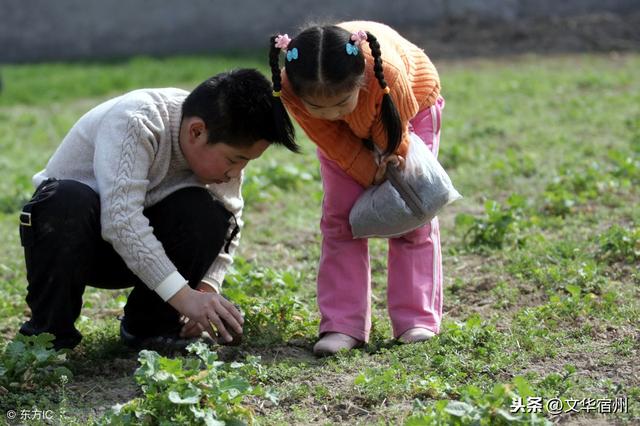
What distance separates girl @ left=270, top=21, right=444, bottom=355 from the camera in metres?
3.35

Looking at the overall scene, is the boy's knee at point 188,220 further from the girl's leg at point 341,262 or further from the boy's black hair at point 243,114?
the girl's leg at point 341,262

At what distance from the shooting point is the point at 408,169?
3650mm

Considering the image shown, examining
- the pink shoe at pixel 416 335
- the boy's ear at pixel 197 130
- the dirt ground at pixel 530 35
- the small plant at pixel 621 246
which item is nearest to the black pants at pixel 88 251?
the boy's ear at pixel 197 130

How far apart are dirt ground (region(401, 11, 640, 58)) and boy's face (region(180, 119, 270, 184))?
7788 millimetres

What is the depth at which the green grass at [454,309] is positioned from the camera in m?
3.07

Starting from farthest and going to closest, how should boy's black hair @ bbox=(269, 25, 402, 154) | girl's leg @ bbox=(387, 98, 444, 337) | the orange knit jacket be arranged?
1. girl's leg @ bbox=(387, 98, 444, 337)
2. the orange knit jacket
3. boy's black hair @ bbox=(269, 25, 402, 154)

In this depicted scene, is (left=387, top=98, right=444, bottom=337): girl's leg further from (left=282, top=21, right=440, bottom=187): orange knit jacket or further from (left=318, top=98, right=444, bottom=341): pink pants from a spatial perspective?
(left=282, top=21, right=440, bottom=187): orange knit jacket

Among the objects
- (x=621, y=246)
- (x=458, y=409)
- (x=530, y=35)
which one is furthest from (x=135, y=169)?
(x=530, y=35)

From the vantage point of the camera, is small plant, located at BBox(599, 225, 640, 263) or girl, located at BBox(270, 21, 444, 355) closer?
girl, located at BBox(270, 21, 444, 355)

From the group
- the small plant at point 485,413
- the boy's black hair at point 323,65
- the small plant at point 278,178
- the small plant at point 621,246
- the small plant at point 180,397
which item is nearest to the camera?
the small plant at point 485,413

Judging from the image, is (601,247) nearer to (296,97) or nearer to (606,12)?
(296,97)

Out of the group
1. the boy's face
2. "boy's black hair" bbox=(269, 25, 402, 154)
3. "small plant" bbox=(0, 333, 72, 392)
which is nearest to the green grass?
"small plant" bbox=(0, 333, 72, 392)

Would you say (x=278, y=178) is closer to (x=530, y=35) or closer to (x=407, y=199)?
(x=407, y=199)

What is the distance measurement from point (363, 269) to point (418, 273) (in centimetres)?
21
